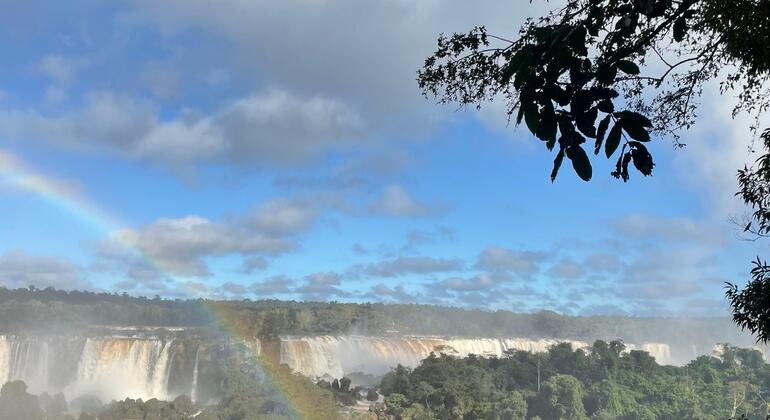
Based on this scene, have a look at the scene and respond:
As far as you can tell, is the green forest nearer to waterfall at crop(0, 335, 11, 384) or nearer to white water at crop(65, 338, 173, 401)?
white water at crop(65, 338, 173, 401)

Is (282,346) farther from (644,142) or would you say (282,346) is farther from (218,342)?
(644,142)

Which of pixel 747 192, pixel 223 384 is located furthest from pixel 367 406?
pixel 747 192

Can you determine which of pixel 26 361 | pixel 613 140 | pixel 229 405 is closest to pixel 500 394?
pixel 229 405

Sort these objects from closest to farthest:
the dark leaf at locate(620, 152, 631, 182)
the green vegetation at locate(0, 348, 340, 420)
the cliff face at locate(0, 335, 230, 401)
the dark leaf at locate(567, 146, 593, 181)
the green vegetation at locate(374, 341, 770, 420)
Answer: the dark leaf at locate(567, 146, 593, 181) < the dark leaf at locate(620, 152, 631, 182) < the green vegetation at locate(0, 348, 340, 420) < the green vegetation at locate(374, 341, 770, 420) < the cliff face at locate(0, 335, 230, 401)

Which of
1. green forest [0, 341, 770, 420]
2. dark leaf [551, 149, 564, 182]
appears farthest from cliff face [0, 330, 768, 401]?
dark leaf [551, 149, 564, 182]

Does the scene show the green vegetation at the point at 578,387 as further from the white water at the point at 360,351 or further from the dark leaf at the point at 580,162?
the dark leaf at the point at 580,162

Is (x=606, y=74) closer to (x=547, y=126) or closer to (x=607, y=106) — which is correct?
(x=607, y=106)
